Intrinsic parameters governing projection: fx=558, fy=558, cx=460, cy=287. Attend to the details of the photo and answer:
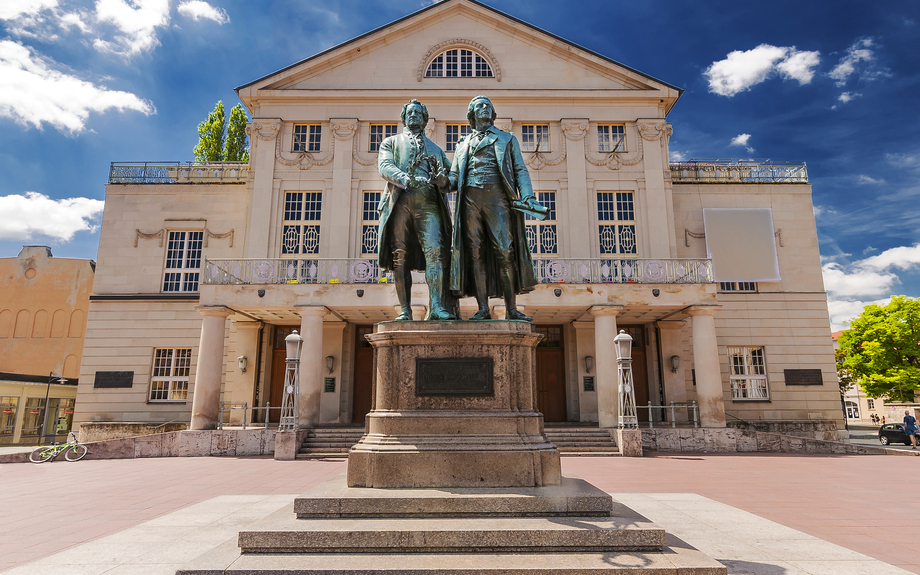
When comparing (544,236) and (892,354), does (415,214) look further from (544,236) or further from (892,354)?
(892,354)

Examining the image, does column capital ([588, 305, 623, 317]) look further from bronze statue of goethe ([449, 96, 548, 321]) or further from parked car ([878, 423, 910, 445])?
parked car ([878, 423, 910, 445])

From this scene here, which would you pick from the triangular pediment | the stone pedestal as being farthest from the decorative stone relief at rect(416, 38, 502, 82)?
the stone pedestal

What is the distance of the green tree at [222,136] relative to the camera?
35.7m

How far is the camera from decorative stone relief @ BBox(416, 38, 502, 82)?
25.6 m

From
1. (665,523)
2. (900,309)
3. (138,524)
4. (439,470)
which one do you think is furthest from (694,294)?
(900,309)

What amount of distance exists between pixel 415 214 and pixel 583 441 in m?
13.4

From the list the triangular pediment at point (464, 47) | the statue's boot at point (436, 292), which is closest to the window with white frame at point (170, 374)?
the triangular pediment at point (464, 47)

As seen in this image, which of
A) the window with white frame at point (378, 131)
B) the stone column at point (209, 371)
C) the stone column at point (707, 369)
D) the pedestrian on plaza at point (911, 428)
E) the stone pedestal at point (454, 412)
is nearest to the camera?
the stone pedestal at point (454, 412)

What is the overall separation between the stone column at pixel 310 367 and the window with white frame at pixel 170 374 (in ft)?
26.6

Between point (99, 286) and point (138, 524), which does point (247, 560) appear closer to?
point (138, 524)

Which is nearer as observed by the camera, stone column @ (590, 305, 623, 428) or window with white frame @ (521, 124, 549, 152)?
stone column @ (590, 305, 623, 428)

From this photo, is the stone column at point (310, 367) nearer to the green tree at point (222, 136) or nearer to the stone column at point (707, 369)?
the stone column at point (707, 369)

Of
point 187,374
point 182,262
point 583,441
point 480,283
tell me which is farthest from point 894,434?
point 182,262

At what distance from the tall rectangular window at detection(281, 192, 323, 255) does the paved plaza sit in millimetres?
11341
